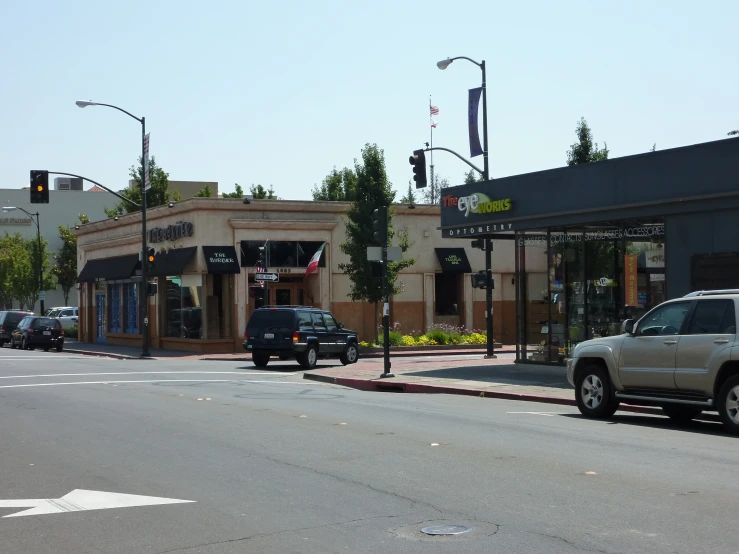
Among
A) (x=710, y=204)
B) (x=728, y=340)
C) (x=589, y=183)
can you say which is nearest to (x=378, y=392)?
(x=589, y=183)

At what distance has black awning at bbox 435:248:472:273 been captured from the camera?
44.3 metres

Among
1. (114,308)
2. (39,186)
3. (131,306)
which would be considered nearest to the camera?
(39,186)

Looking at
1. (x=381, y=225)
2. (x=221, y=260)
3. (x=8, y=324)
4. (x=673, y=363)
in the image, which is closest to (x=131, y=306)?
(x=8, y=324)

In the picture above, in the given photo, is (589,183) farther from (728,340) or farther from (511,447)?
(511,447)

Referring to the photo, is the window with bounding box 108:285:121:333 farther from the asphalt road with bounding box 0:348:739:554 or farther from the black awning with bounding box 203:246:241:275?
the asphalt road with bounding box 0:348:739:554

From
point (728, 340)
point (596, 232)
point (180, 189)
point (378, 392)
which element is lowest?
point (378, 392)

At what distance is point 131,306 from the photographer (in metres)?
48.3

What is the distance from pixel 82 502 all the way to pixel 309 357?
21.1 metres

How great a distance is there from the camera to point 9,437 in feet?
43.2

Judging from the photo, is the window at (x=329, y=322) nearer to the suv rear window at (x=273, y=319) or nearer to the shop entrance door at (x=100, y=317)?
the suv rear window at (x=273, y=319)

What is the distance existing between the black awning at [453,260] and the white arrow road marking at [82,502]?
117ft

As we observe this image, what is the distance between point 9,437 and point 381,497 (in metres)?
6.82

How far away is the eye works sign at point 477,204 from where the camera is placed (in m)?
24.1

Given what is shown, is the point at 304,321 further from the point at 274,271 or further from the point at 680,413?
the point at 680,413
